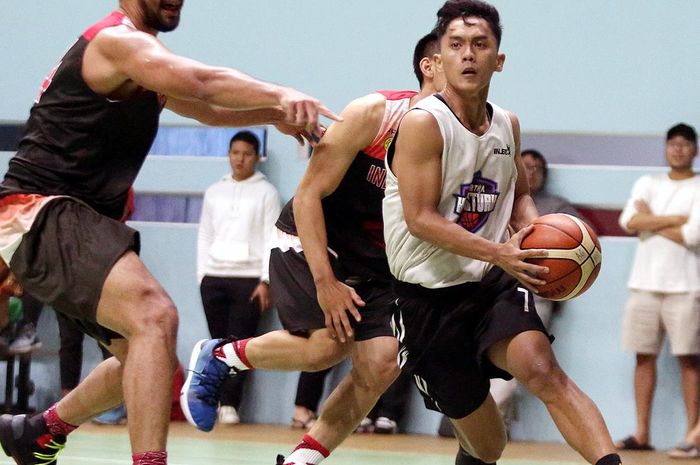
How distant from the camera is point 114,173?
4.29 metres

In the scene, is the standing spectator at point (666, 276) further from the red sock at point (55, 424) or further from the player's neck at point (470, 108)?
the red sock at point (55, 424)

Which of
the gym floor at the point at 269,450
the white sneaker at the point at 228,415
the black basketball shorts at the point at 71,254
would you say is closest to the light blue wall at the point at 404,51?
the white sneaker at the point at 228,415

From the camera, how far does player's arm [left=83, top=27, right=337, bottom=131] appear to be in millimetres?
3707

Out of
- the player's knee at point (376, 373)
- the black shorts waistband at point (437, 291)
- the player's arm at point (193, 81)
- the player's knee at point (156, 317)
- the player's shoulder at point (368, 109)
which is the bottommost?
the player's knee at point (376, 373)

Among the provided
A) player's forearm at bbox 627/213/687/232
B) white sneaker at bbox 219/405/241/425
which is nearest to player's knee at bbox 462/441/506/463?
player's forearm at bbox 627/213/687/232

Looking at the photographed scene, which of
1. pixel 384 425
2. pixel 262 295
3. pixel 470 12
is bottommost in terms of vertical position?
pixel 384 425

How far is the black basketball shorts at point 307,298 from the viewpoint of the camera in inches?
194

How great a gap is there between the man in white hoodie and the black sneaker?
12.8 feet

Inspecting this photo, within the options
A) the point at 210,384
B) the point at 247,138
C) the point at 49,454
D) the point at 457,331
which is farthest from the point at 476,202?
the point at 247,138

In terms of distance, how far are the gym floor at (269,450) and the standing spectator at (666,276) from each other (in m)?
0.49

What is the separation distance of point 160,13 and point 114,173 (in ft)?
1.92

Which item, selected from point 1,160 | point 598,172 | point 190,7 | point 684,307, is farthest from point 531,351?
point 1,160

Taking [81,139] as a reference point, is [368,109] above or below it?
above

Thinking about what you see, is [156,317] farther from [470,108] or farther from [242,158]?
[242,158]
